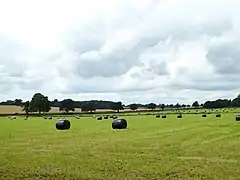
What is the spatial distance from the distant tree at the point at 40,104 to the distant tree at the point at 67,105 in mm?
4729

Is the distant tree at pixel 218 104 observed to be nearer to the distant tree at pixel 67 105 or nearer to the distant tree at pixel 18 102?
the distant tree at pixel 67 105

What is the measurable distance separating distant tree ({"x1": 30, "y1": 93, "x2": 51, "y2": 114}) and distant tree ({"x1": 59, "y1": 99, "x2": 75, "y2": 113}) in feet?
15.5

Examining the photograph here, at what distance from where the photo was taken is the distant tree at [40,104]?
465ft

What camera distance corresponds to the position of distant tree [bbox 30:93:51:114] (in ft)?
465

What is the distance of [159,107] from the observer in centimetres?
15512

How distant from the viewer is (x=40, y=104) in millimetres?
142125

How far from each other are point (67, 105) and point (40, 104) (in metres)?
8.91

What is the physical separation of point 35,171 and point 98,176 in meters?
2.30

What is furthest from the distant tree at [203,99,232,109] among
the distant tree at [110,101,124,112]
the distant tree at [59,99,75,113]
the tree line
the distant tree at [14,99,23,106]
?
the distant tree at [14,99,23,106]

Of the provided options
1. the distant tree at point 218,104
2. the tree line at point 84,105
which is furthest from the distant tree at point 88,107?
the distant tree at point 218,104

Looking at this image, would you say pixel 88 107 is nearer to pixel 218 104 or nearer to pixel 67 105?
pixel 67 105

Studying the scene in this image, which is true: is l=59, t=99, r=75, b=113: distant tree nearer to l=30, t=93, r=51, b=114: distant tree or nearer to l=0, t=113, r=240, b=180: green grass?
l=30, t=93, r=51, b=114: distant tree

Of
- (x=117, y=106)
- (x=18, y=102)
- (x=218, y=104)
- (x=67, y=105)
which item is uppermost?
(x=18, y=102)

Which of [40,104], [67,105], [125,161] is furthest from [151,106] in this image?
[125,161]
